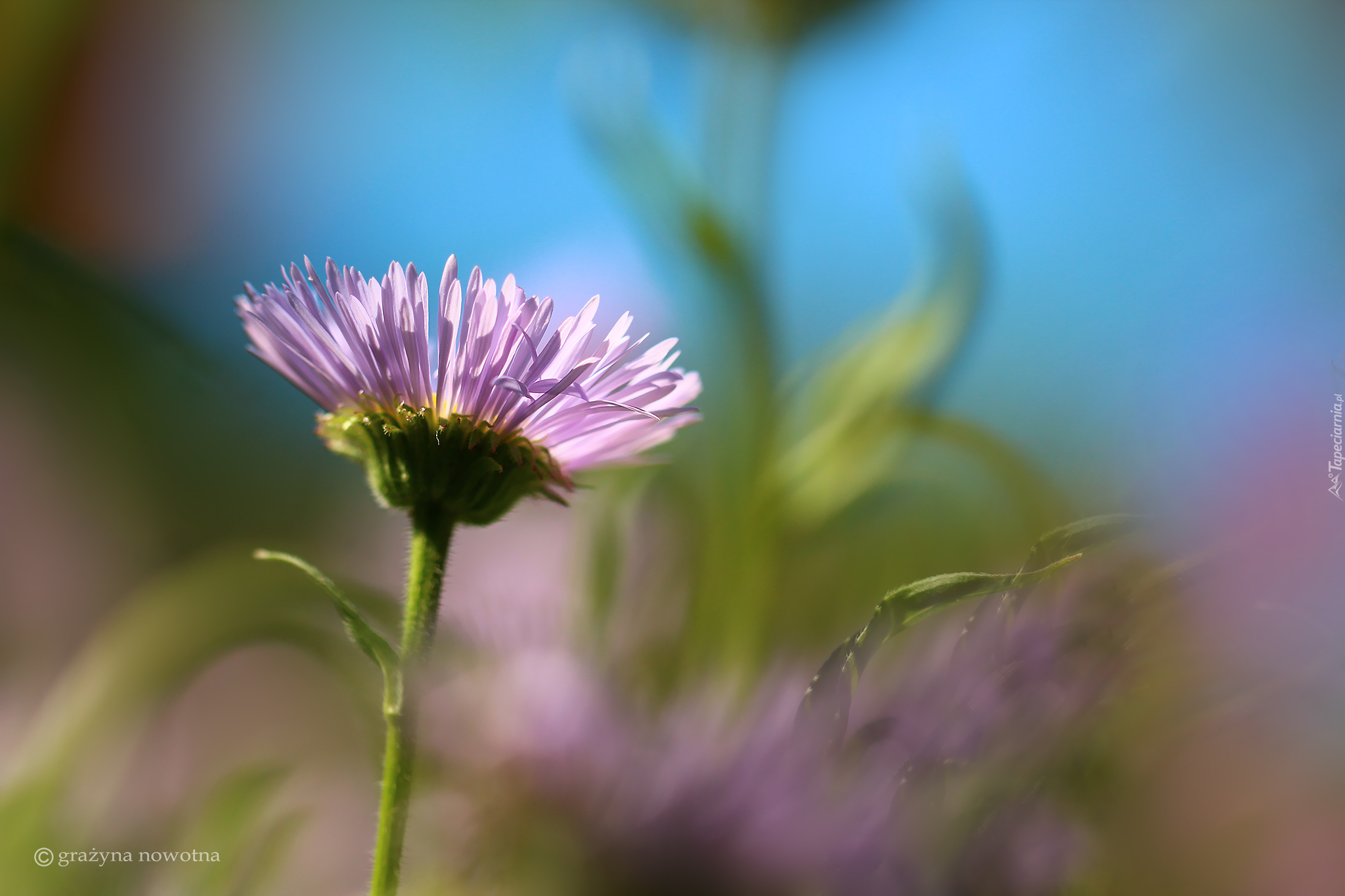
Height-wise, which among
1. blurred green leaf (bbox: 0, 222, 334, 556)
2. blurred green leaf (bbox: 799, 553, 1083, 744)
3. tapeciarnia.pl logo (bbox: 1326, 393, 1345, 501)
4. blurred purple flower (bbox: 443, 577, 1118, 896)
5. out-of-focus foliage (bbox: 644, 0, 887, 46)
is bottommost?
blurred green leaf (bbox: 0, 222, 334, 556)

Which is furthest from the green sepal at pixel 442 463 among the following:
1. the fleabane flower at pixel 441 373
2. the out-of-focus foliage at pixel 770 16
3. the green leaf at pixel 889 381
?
the out-of-focus foliage at pixel 770 16

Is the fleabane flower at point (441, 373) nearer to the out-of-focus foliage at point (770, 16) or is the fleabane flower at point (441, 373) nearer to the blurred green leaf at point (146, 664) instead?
the blurred green leaf at point (146, 664)

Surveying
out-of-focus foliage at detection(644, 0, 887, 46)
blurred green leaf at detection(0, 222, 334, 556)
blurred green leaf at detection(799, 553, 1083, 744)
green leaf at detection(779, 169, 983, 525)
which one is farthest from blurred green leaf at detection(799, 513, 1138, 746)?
blurred green leaf at detection(0, 222, 334, 556)

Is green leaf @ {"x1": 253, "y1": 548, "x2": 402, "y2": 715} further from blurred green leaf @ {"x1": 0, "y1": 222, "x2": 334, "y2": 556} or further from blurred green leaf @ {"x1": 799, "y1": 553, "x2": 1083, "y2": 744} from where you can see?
blurred green leaf @ {"x1": 0, "y1": 222, "x2": 334, "y2": 556}

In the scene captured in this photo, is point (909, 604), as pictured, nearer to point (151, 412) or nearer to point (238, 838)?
point (238, 838)

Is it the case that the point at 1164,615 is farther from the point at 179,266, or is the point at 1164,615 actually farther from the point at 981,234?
the point at 179,266

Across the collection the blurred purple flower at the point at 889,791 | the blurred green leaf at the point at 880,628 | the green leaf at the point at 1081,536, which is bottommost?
the blurred purple flower at the point at 889,791
